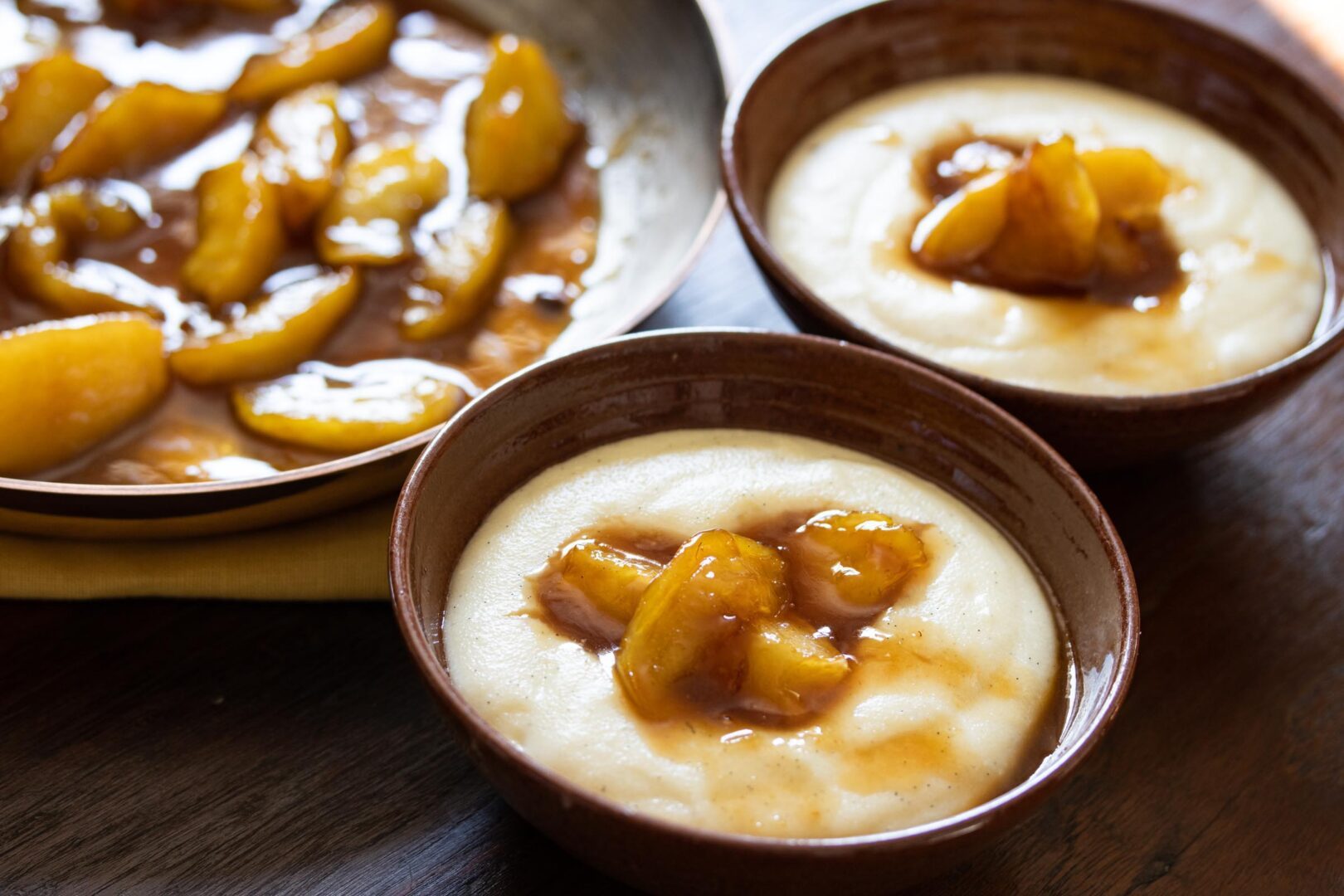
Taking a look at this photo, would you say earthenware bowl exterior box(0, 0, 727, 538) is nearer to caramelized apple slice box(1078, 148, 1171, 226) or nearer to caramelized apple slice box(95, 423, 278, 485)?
caramelized apple slice box(95, 423, 278, 485)

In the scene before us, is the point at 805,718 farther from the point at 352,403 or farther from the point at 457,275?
the point at 457,275

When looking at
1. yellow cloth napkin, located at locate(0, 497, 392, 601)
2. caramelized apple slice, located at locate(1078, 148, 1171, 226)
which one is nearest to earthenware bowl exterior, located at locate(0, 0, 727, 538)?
yellow cloth napkin, located at locate(0, 497, 392, 601)

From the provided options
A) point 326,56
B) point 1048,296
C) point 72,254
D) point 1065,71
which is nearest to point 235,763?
point 72,254

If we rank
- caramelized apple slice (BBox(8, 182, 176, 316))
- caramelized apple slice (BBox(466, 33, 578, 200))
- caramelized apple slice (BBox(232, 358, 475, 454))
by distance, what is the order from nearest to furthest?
caramelized apple slice (BBox(232, 358, 475, 454))
caramelized apple slice (BBox(8, 182, 176, 316))
caramelized apple slice (BBox(466, 33, 578, 200))

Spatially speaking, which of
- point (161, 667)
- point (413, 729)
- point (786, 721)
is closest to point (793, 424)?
point (786, 721)

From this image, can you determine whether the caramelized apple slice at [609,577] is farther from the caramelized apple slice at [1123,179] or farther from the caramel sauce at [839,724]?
the caramelized apple slice at [1123,179]

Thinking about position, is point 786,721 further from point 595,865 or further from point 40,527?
point 40,527

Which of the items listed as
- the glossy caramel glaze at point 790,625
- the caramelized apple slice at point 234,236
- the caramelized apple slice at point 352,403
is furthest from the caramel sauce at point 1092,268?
the caramelized apple slice at point 234,236
